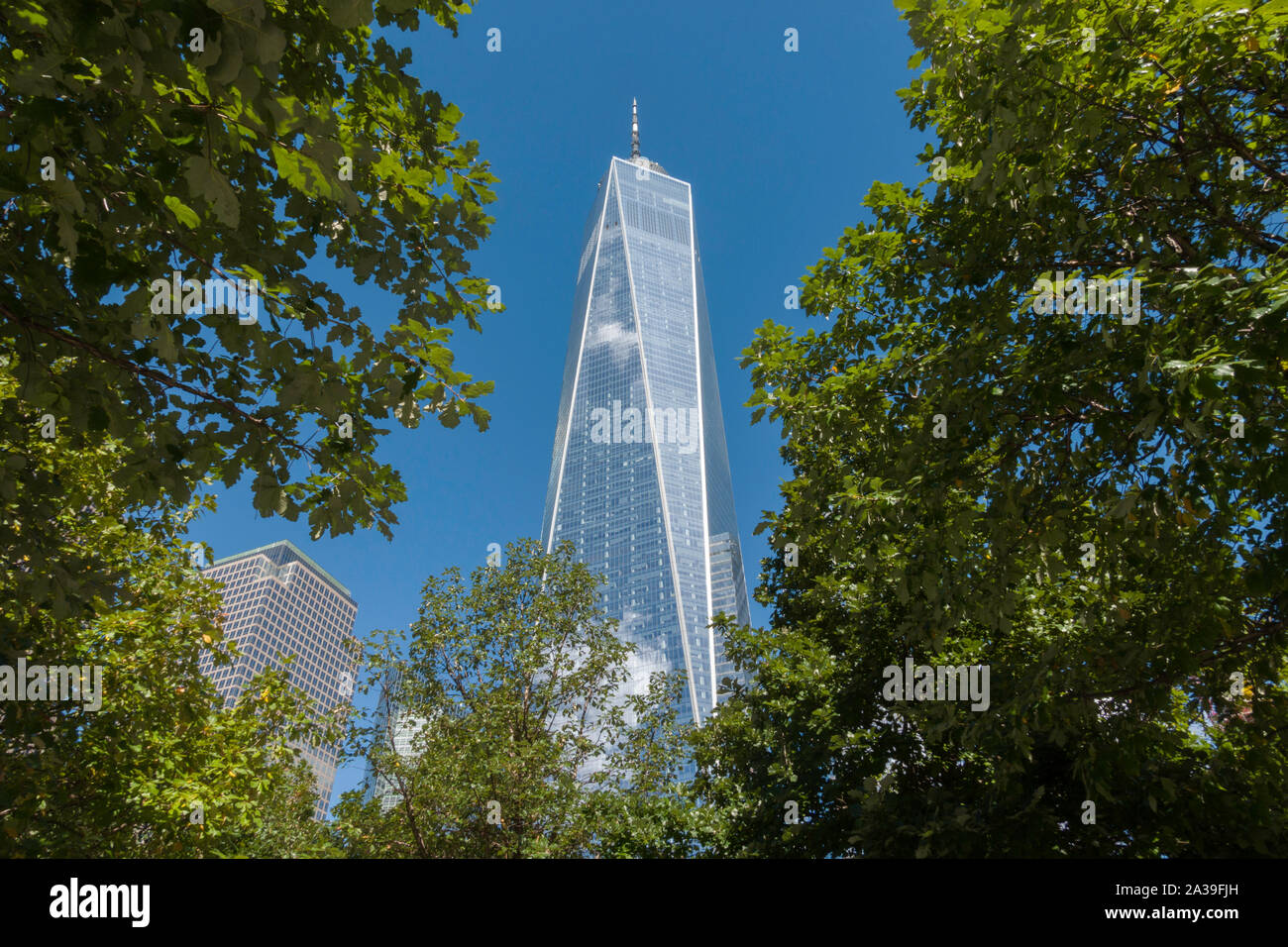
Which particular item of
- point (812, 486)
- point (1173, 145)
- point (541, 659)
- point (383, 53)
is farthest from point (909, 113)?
point (541, 659)

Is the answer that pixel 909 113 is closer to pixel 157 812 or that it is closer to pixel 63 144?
pixel 63 144

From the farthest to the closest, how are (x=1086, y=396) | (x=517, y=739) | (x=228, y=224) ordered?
(x=517, y=739) → (x=1086, y=396) → (x=228, y=224)

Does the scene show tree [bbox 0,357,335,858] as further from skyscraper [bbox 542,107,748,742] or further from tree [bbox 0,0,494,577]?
skyscraper [bbox 542,107,748,742]

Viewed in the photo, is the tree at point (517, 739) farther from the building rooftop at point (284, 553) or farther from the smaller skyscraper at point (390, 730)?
the building rooftop at point (284, 553)

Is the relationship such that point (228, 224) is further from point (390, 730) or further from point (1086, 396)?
point (390, 730)

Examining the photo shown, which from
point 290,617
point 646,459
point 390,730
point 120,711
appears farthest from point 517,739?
point 290,617

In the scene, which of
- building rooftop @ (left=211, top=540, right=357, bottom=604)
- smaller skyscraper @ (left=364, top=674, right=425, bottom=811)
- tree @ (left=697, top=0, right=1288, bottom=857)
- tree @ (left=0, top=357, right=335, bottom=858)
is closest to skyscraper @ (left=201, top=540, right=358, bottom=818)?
building rooftop @ (left=211, top=540, right=357, bottom=604)

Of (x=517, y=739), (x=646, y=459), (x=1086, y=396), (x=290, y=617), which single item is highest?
(x=646, y=459)

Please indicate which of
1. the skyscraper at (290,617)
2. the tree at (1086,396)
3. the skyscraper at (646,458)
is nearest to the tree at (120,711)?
the tree at (1086,396)
